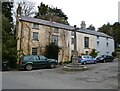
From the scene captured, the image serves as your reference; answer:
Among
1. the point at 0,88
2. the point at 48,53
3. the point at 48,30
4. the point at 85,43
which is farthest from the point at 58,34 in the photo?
the point at 0,88

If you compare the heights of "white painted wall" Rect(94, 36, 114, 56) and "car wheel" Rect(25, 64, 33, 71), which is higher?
"white painted wall" Rect(94, 36, 114, 56)

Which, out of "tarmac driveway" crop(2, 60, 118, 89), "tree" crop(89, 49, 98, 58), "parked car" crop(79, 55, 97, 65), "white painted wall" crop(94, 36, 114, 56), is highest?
"white painted wall" crop(94, 36, 114, 56)

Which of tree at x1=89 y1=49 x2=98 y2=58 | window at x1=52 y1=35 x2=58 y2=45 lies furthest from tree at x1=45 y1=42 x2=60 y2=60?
tree at x1=89 y1=49 x2=98 y2=58

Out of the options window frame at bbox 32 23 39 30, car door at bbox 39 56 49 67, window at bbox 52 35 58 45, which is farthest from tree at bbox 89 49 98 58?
car door at bbox 39 56 49 67

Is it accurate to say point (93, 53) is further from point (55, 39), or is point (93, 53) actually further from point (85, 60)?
point (55, 39)

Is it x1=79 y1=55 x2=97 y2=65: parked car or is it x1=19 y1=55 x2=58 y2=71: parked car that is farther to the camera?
x1=79 y1=55 x2=97 y2=65: parked car

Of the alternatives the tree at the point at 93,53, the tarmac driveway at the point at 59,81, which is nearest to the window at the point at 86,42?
the tree at the point at 93,53

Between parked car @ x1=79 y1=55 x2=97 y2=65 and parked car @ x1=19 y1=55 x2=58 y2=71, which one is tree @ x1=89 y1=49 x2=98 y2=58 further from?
parked car @ x1=19 y1=55 x2=58 y2=71

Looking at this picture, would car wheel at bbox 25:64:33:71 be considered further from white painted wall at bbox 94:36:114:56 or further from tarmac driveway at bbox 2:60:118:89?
white painted wall at bbox 94:36:114:56

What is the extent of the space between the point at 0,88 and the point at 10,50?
1816cm

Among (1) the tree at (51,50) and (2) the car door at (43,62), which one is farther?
(1) the tree at (51,50)

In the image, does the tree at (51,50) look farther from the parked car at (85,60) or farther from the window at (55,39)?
the parked car at (85,60)

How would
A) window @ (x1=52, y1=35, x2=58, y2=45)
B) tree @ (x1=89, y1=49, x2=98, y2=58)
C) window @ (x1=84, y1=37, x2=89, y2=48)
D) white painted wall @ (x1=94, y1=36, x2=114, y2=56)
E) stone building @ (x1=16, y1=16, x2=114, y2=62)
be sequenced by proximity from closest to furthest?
stone building @ (x1=16, y1=16, x2=114, y2=62) < window @ (x1=52, y1=35, x2=58, y2=45) < window @ (x1=84, y1=37, x2=89, y2=48) < tree @ (x1=89, y1=49, x2=98, y2=58) < white painted wall @ (x1=94, y1=36, x2=114, y2=56)

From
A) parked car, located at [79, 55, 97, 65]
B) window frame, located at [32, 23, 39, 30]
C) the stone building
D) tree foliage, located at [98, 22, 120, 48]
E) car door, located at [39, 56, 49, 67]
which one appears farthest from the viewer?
tree foliage, located at [98, 22, 120, 48]
